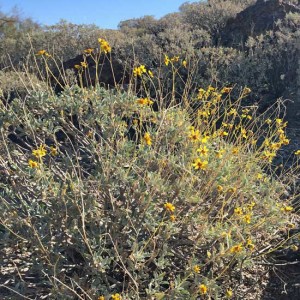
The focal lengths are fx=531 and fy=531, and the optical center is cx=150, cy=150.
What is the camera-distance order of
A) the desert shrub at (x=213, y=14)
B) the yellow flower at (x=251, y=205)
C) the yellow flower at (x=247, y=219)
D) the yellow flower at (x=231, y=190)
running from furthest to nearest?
the desert shrub at (x=213, y=14)
the yellow flower at (x=251, y=205)
the yellow flower at (x=231, y=190)
the yellow flower at (x=247, y=219)

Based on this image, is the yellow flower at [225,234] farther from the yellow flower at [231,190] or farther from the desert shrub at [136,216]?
the yellow flower at [231,190]

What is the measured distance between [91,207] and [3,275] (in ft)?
2.07

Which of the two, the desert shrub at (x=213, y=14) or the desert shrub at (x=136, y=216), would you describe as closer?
the desert shrub at (x=136, y=216)

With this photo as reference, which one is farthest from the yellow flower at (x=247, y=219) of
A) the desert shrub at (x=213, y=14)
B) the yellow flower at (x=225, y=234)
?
the desert shrub at (x=213, y=14)

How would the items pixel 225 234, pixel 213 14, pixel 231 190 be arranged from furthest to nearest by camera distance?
1. pixel 213 14
2. pixel 231 190
3. pixel 225 234

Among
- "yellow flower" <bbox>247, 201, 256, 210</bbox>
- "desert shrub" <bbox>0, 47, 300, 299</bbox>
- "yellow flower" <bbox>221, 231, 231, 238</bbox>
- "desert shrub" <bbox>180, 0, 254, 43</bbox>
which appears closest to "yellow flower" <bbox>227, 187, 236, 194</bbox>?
"desert shrub" <bbox>0, 47, 300, 299</bbox>


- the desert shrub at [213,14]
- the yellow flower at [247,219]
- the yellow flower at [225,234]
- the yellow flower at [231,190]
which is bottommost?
the yellow flower at [225,234]

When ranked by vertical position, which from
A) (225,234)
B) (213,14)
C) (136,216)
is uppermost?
(213,14)

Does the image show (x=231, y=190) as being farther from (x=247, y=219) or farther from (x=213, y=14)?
(x=213, y=14)

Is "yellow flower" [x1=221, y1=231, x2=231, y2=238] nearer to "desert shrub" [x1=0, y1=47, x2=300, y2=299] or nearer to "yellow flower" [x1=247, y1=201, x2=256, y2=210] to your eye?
"desert shrub" [x1=0, y1=47, x2=300, y2=299]

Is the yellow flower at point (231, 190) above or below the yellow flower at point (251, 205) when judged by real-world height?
above

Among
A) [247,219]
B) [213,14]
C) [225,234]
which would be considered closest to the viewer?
Answer: [225,234]

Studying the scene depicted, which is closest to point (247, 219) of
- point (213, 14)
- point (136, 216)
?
point (136, 216)

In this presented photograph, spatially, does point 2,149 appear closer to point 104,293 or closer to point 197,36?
point 104,293
